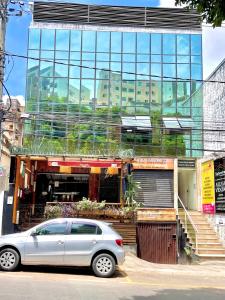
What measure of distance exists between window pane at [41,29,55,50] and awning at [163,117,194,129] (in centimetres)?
1012

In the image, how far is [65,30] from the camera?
32.8 metres

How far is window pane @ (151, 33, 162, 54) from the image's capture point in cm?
3272

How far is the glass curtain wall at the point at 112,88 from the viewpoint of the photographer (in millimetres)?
29844

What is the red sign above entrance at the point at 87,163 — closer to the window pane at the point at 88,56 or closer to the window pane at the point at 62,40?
the window pane at the point at 88,56

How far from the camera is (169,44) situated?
108 feet

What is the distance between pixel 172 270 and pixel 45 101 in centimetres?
1885

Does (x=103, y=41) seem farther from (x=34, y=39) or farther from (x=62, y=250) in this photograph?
(x=62, y=250)

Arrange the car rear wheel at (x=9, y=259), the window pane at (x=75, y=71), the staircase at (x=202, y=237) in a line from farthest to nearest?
the window pane at (x=75, y=71)
the staircase at (x=202, y=237)
the car rear wheel at (x=9, y=259)

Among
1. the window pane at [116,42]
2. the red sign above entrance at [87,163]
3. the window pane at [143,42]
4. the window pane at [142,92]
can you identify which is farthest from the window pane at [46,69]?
the red sign above entrance at [87,163]

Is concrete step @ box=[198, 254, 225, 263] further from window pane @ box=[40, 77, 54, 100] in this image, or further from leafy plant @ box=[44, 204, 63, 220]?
window pane @ box=[40, 77, 54, 100]

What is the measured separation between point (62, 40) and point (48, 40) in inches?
41.0

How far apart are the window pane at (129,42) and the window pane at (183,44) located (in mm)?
3382

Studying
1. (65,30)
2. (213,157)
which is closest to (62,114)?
(65,30)

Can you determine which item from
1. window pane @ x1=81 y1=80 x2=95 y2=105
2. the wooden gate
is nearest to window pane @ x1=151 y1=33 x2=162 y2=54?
window pane @ x1=81 y1=80 x2=95 y2=105
